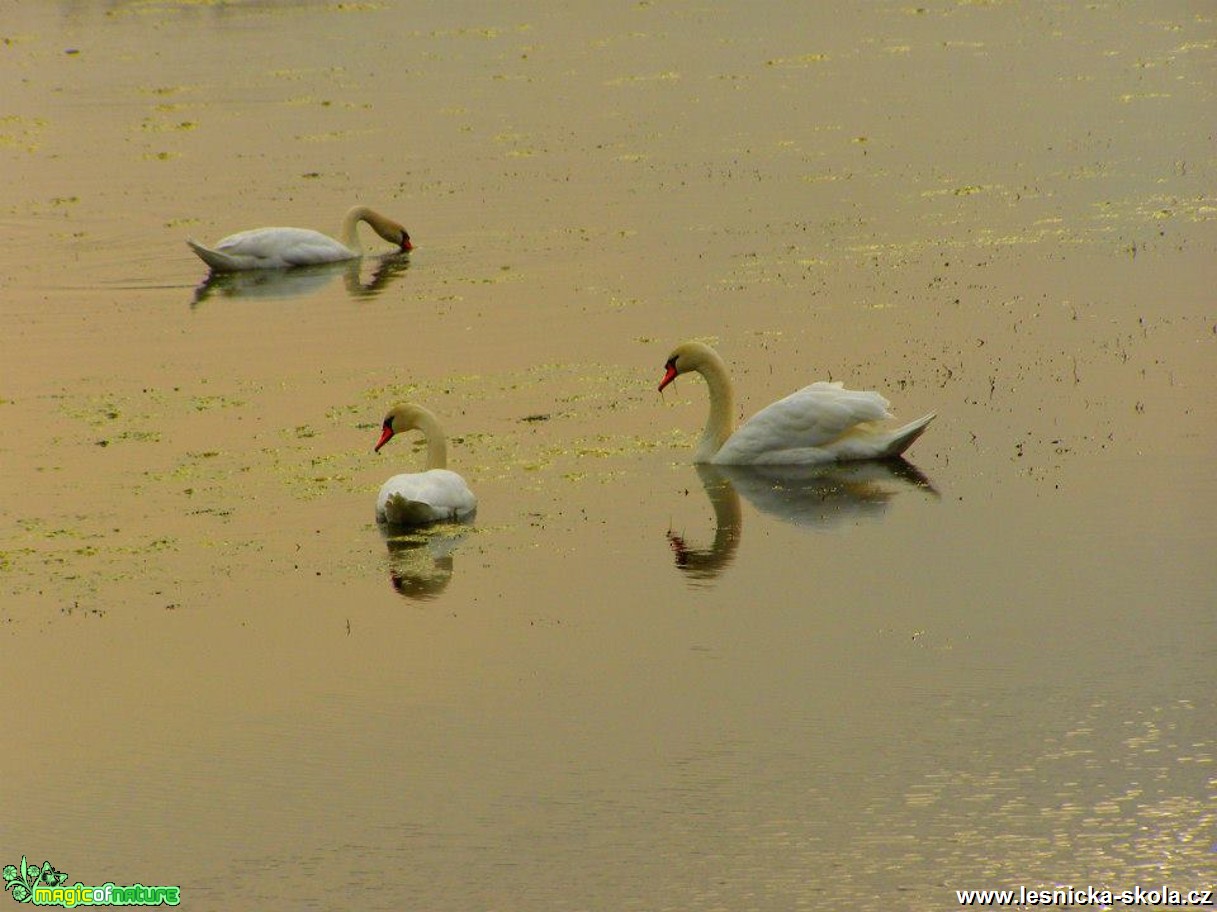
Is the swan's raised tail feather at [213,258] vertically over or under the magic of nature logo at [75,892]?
over

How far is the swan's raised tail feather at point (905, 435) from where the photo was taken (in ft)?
42.8

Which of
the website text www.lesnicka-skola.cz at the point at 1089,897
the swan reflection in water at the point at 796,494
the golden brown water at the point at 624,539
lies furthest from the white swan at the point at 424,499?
the website text www.lesnicka-skola.cz at the point at 1089,897

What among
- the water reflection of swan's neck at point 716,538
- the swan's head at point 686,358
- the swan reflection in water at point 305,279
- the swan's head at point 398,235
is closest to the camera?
the water reflection of swan's neck at point 716,538

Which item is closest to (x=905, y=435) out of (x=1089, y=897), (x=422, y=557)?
(x=422, y=557)

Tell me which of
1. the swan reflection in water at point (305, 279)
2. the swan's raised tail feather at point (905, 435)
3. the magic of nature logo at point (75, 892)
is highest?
the swan reflection in water at point (305, 279)

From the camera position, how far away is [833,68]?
32.4 metres

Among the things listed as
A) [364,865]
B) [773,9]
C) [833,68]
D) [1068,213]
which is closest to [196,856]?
[364,865]

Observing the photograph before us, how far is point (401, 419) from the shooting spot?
13430 mm

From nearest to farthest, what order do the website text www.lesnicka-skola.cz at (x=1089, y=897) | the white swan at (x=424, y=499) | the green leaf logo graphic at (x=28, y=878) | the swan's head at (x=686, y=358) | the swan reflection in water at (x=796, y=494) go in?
1. the website text www.lesnicka-skola.cz at (x=1089, y=897)
2. the green leaf logo graphic at (x=28, y=878)
3. the swan reflection in water at (x=796, y=494)
4. the white swan at (x=424, y=499)
5. the swan's head at (x=686, y=358)

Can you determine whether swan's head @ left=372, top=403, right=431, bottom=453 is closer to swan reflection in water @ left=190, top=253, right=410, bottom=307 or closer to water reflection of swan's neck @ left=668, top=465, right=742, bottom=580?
water reflection of swan's neck @ left=668, top=465, right=742, bottom=580

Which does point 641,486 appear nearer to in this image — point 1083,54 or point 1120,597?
point 1120,597

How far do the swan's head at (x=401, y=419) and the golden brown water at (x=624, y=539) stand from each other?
0.73 feet

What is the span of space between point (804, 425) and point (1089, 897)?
5.89 meters

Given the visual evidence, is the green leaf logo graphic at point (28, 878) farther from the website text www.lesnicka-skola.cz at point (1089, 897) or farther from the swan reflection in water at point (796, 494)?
the swan reflection in water at point (796, 494)
